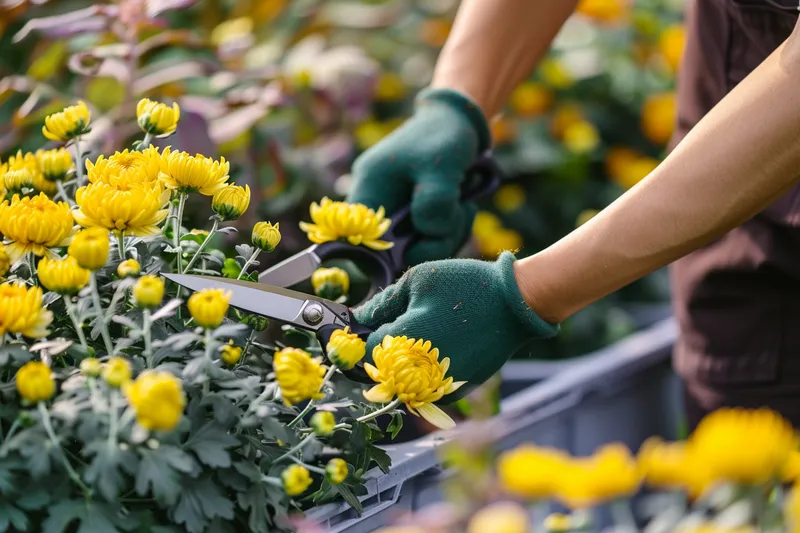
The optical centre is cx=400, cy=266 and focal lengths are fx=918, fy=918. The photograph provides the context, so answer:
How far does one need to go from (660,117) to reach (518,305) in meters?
1.68

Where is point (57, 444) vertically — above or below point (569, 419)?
above

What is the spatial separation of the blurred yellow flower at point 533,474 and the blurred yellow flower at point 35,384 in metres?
0.38

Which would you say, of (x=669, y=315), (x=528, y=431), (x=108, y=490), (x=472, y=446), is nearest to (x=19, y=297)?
(x=108, y=490)

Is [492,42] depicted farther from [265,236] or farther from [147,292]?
[147,292]

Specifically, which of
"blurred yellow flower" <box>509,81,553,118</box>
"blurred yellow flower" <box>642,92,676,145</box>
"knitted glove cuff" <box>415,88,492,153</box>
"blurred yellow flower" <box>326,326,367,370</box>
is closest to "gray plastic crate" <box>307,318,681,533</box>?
"blurred yellow flower" <box>326,326,367,370</box>

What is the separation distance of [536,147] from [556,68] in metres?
0.25

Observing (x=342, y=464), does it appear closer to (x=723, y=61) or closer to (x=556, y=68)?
(x=723, y=61)

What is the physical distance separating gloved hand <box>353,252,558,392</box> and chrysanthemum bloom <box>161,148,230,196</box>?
23cm

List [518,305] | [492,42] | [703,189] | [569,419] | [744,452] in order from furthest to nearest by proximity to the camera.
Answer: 1. [569,419]
2. [492,42]
3. [518,305]
4. [703,189]
5. [744,452]

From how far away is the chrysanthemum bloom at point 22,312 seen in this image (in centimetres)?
75

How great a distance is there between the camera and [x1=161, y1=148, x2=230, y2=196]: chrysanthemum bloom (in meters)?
0.88

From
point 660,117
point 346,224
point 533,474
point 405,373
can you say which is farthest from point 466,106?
point 660,117

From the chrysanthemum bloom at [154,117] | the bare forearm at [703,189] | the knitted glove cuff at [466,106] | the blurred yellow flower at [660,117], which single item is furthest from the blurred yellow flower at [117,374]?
the blurred yellow flower at [660,117]

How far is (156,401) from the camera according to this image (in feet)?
2.20
